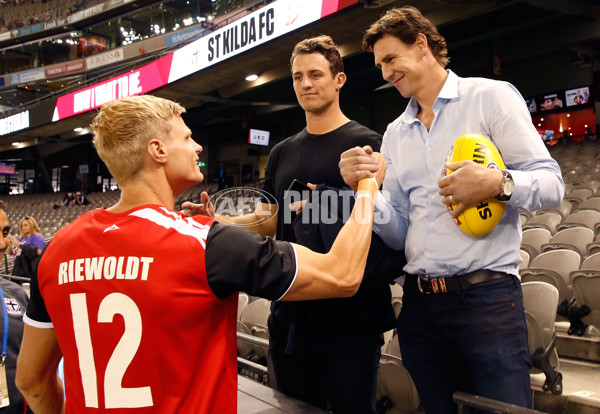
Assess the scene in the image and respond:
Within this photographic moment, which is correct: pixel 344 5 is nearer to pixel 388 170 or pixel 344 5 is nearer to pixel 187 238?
pixel 388 170

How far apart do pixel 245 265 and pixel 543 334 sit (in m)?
1.81

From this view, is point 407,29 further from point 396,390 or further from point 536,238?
point 536,238

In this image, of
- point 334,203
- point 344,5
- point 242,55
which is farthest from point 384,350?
point 242,55

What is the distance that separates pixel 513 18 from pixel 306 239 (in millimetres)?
12033

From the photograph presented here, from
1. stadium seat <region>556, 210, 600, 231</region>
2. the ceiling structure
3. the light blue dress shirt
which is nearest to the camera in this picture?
the light blue dress shirt

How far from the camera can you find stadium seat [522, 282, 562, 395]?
2189 mm

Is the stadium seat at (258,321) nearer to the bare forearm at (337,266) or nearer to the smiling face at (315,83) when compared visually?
the smiling face at (315,83)

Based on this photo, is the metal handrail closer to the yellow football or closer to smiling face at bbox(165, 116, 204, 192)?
the yellow football

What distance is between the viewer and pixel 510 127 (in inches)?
49.7

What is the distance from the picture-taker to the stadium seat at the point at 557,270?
3.03 m

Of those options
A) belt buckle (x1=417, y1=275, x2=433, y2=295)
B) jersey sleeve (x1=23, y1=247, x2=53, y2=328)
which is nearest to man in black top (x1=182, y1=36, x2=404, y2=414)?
belt buckle (x1=417, y1=275, x2=433, y2=295)

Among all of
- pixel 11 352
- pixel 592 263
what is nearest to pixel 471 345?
pixel 11 352

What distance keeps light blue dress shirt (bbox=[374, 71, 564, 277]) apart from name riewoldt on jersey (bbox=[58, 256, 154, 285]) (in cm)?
68

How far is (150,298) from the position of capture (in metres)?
1.02
